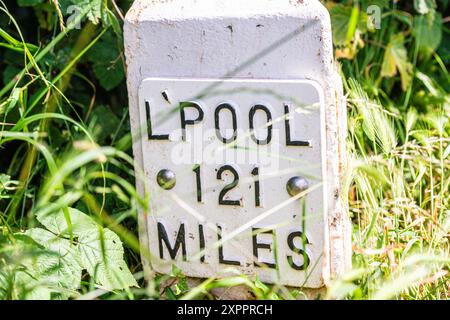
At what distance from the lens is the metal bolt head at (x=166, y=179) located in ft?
5.46

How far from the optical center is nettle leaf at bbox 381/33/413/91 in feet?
7.80

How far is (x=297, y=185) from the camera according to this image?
1562mm

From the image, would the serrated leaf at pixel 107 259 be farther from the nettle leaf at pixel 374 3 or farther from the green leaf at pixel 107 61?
the nettle leaf at pixel 374 3

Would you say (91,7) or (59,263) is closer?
(59,263)

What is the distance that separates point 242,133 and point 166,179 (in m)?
0.23

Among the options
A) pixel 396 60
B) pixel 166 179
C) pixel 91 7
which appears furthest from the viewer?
pixel 396 60

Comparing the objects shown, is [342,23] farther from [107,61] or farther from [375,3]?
[107,61]

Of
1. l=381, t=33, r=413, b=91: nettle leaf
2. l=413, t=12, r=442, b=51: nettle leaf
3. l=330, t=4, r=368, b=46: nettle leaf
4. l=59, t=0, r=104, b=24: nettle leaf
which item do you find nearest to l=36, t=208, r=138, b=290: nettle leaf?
l=59, t=0, r=104, b=24: nettle leaf

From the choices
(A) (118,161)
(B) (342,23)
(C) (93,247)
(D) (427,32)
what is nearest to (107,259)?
(C) (93,247)

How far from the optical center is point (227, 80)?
62.2 inches

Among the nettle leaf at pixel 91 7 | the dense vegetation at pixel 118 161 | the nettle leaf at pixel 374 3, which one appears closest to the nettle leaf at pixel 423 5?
the dense vegetation at pixel 118 161

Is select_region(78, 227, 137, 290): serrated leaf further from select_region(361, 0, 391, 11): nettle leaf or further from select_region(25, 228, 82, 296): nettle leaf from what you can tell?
select_region(361, 0, 391, 11): nettle leaf

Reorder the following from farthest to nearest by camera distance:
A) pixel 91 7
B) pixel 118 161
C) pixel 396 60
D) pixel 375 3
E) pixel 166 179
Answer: pixel 396 60 < pixel 375 3 < pixel 118 161 < pixel 91 7 < pixel 166 179
